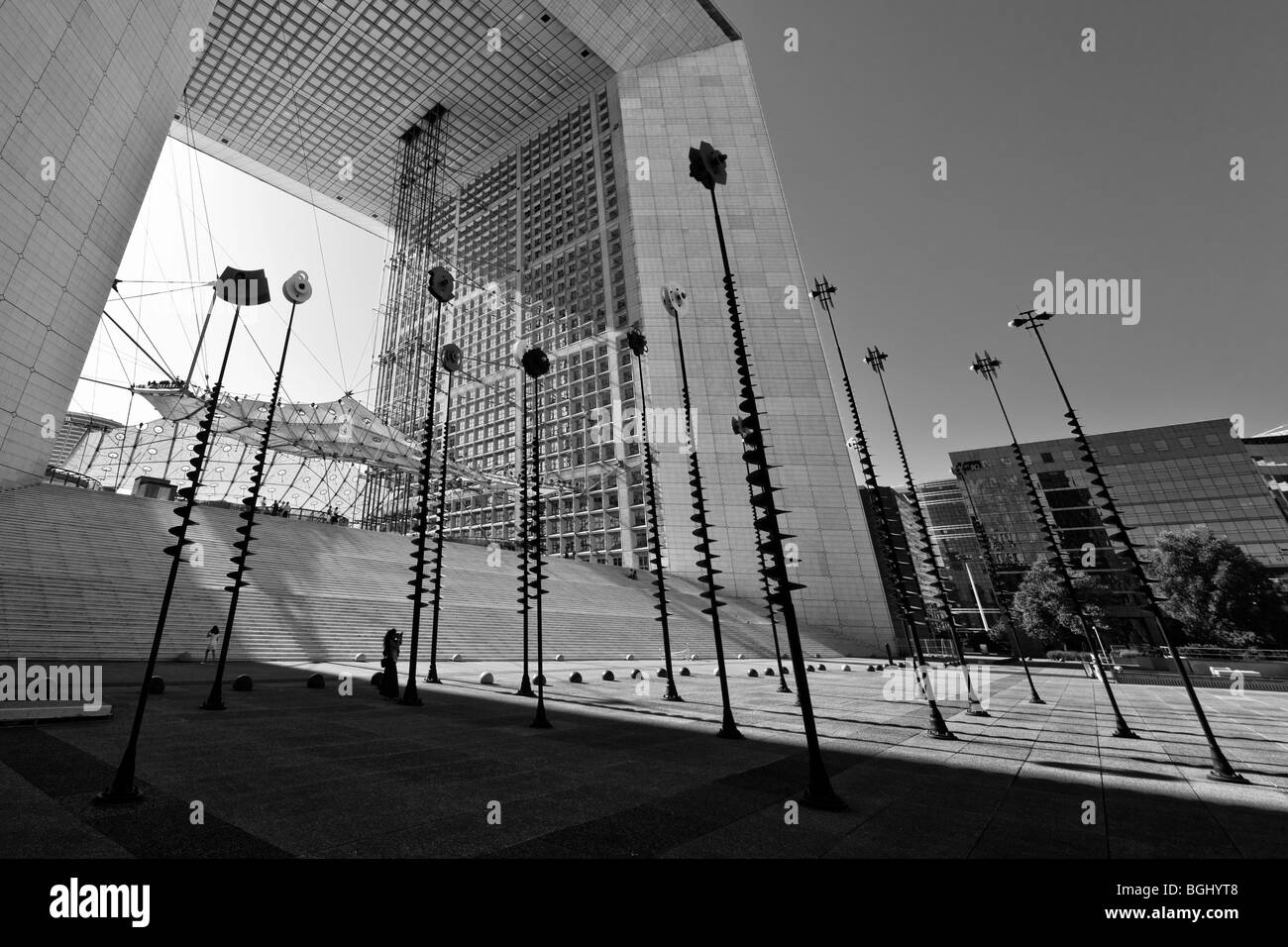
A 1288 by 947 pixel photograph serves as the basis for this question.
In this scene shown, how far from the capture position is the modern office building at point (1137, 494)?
70.3 metres

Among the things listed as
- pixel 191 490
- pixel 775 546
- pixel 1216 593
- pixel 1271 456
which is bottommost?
pixel 1216 593

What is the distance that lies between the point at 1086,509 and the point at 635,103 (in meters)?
91.1

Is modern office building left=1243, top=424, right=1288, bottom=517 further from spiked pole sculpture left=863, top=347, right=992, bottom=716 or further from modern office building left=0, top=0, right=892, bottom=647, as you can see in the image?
spiked pole sculpture left=863, top=347, right=992, bottom=716

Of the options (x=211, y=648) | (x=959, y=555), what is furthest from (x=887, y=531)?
(x=959, y=555)

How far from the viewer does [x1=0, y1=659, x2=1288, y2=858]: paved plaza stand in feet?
15.7

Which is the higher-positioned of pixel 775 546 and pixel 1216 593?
pixel 775 546

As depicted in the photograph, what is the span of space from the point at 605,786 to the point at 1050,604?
57.1 metres

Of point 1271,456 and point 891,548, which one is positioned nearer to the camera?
point 891,548

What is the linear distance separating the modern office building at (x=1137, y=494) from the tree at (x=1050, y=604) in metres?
16.8

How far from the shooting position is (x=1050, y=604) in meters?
47.9

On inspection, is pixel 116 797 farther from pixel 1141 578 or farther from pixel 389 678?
pixel 1141 578

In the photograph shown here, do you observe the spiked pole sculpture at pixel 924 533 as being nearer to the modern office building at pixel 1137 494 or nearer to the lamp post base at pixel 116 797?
the lamp post base at pixel 116 797

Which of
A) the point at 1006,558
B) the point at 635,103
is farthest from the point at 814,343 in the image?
the point at 1006,558

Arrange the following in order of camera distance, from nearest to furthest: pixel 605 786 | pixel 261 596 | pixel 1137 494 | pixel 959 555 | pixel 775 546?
pixel 605 786 → pixel 775 546 → pixel 261 596 → pixel 1137 494 → pixel 959 555
